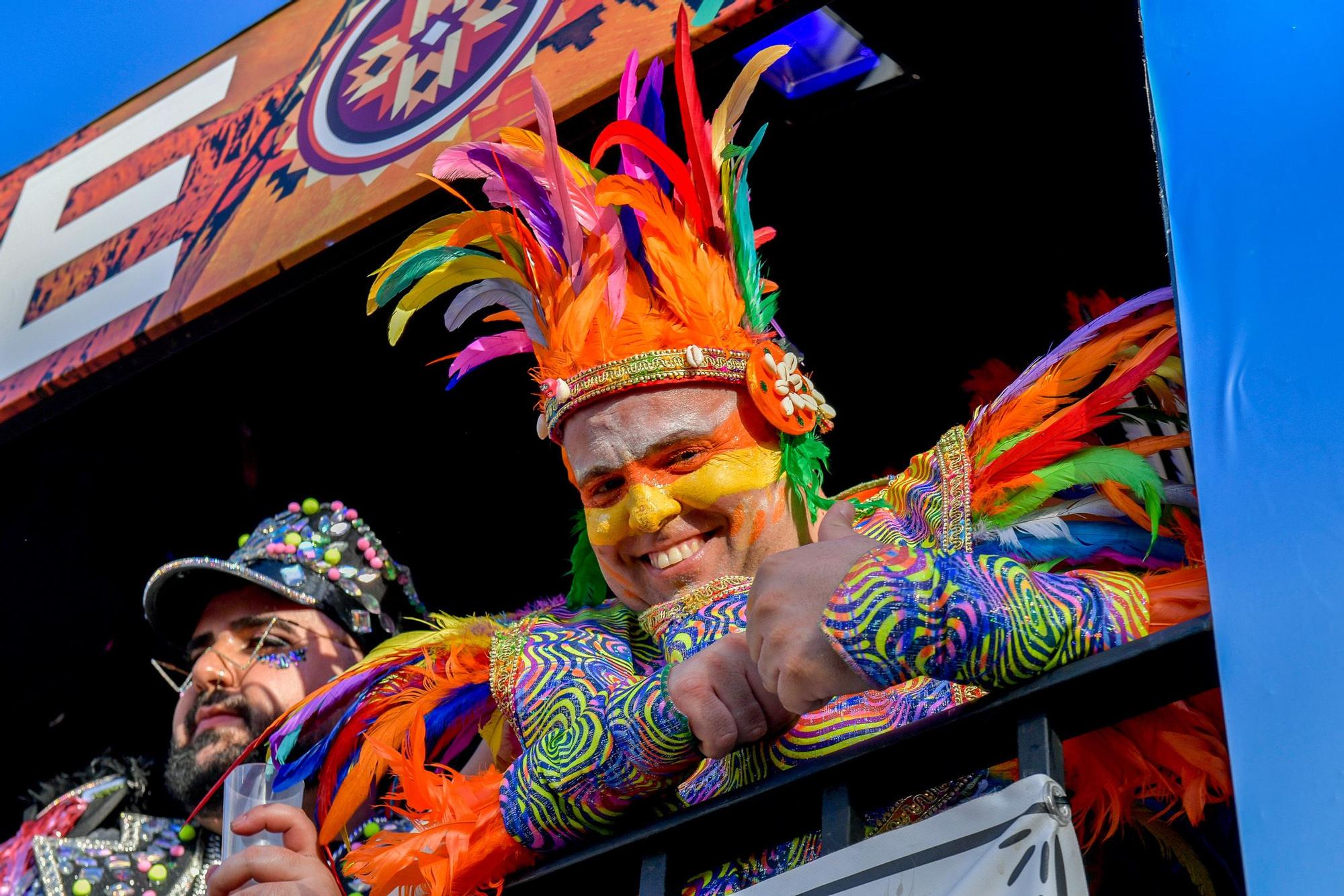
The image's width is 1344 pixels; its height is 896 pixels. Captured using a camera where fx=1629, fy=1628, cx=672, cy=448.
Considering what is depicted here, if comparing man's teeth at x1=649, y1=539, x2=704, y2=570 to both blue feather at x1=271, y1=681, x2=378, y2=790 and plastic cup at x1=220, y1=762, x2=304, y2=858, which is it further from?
plastic cup at x1=220, y1=762, x2=304, y2=858

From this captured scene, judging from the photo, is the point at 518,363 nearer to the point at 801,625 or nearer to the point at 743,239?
the point at 743,239

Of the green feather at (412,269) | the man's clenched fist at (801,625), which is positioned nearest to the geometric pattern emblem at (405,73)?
the green feather at (412,269)

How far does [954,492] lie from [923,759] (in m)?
0.44

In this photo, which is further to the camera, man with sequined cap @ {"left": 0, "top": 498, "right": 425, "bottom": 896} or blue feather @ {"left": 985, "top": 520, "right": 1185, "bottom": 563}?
man with sequined cap @ {"left": 0, "top": 498, "right": 425, "bottom": 896}

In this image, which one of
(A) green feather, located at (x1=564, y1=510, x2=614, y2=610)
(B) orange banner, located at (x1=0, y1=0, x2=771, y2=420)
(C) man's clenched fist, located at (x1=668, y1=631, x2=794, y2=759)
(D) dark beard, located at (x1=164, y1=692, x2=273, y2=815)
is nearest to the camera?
(C) man's clenched fist, located at (x1=668, y1=631, x2=794, y2=759)

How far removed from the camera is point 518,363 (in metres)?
3.58

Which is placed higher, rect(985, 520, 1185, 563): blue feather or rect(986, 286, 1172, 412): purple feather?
rect(986, 286, 1172, 412): purple feather

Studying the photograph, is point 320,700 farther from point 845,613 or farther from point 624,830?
point 845,613

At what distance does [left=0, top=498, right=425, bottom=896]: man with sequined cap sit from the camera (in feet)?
11.4

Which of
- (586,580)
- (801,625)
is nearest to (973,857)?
(801,625)

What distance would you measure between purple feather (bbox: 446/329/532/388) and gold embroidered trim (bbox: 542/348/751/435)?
190mm

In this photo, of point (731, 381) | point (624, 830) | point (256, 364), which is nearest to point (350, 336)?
point (256, 364)

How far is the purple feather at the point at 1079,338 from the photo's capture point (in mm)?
2078

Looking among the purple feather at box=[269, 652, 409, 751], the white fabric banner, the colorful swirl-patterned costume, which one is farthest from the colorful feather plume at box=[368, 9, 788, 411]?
the white fabric banner
